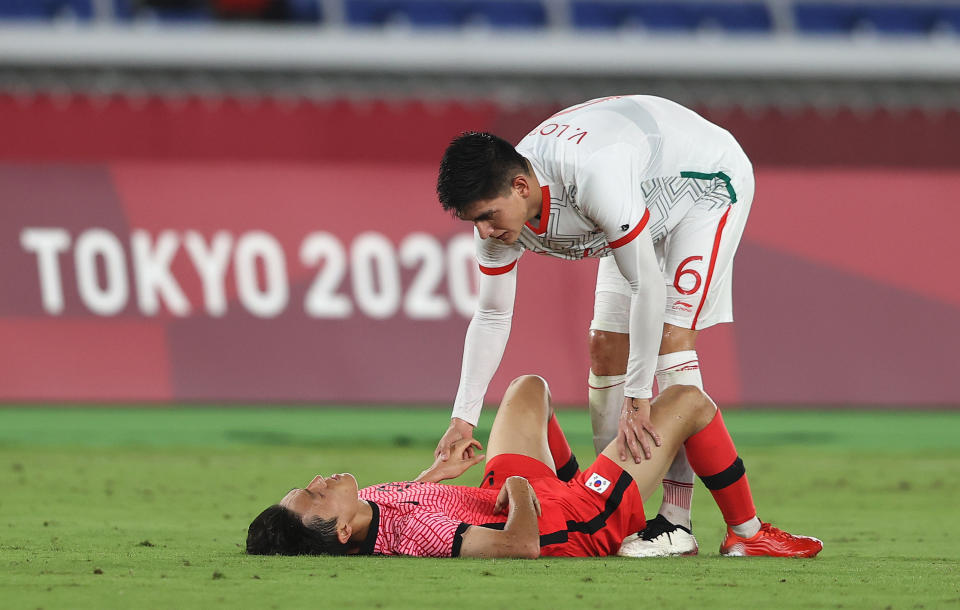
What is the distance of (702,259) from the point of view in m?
5.84

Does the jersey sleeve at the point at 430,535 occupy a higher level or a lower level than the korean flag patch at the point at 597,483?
lower

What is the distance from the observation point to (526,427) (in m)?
5.58

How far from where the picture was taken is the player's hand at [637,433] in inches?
206

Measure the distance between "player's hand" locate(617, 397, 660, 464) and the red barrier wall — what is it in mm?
6490

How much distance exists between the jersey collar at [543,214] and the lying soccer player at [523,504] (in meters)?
0.69

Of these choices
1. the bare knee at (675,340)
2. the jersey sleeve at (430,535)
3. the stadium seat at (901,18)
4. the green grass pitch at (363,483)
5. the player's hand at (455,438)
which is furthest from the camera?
the stadium seat at (901,18)

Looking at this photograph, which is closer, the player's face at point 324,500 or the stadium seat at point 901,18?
the player's face at point 324,500

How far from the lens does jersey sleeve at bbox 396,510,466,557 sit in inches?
199

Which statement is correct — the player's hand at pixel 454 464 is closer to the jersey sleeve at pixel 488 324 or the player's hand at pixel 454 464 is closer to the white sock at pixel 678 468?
the jersey sleeve at pixel 488 324

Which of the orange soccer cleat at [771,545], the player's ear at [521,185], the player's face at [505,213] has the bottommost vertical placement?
the orange soccer cleat at [771,545]

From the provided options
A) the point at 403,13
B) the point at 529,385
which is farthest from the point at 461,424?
the point at 403,13

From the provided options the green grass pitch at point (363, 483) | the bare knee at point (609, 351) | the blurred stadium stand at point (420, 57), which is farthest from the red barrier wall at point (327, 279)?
the bare knee at point (609, 351)

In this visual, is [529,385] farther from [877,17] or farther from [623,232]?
[877,17]

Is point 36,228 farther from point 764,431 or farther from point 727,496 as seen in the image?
point 727,496
